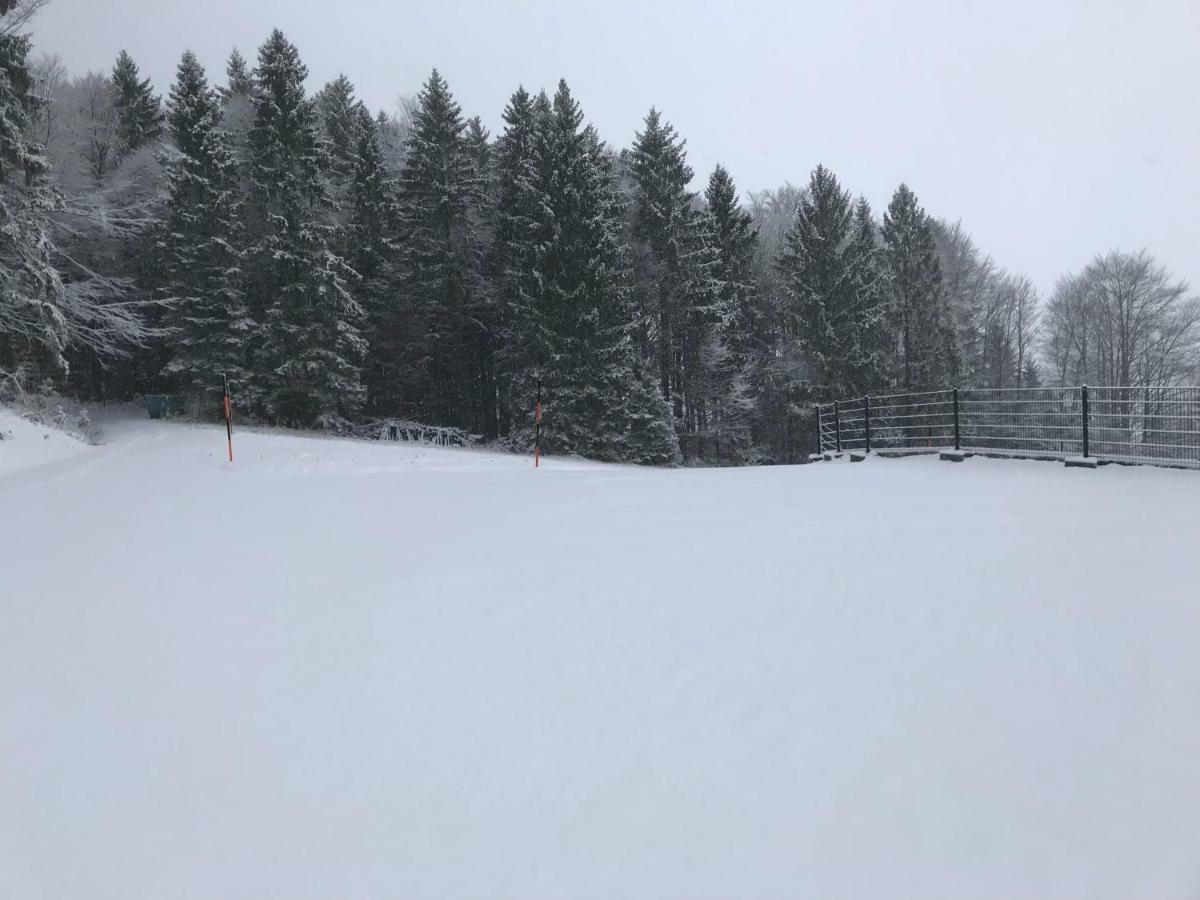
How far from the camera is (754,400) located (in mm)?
32188

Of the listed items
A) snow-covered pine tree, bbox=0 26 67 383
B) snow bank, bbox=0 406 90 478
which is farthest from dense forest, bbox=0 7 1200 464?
snow bank, bbox=0 406 90 478

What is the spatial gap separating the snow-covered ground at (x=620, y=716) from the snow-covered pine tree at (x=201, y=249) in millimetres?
20709

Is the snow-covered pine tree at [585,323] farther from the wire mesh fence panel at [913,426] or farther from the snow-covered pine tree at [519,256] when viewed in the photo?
the wire mesh fence panel at [913,426]

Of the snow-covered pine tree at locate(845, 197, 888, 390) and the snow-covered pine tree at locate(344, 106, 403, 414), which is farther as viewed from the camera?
the snow-covered pine tree at locate(845, 197, 888, 390)

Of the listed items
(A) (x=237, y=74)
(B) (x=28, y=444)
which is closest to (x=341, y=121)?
(A) (x=237, y=74)

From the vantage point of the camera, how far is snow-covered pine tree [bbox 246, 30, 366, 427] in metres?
23.6

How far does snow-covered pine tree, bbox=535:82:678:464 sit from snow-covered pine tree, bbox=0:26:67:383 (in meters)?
13.8

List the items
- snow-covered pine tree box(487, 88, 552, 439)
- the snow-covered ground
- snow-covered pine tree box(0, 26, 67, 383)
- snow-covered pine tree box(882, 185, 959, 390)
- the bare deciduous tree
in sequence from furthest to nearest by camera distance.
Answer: the bare deciduous tree < snow-covered pine tree box(882, 185, 959, 390) < snow-covered pine tree box(487, 88, 552, 439) < snow-covered pine tree box(0, 26, 67, 383) < the snow-covered ground

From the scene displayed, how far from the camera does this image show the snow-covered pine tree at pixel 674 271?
2839 centimetres

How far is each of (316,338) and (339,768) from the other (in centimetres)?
2349

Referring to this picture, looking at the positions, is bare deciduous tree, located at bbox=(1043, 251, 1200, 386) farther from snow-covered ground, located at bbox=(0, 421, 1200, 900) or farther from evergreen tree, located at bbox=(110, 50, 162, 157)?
evergreen tree, located at bbox=(110, 50, 162, 157)

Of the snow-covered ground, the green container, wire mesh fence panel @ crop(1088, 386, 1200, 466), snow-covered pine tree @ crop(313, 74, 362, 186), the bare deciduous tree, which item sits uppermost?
snow-covered pine tree @ crop(313, 74, 362, 186)

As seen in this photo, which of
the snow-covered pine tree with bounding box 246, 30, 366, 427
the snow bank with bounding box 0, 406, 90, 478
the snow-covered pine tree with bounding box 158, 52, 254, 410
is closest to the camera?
the snow bank with bounding box 0, 406, 90, 478

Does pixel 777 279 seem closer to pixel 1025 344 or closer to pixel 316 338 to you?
pixel 1025 344
